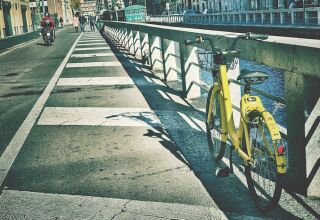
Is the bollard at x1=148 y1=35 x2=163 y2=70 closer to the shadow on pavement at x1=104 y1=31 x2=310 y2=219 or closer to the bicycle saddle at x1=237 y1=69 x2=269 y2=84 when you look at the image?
the shadow on pavement at x1=104 y1=31 x2=310 y2=219

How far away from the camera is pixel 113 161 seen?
→ 16.2 ft

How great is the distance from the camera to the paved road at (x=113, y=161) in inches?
145

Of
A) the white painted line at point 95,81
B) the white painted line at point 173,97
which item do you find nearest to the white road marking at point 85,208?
the white painted line at point 173,97

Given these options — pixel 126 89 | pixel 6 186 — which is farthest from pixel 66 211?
pixel 126 89

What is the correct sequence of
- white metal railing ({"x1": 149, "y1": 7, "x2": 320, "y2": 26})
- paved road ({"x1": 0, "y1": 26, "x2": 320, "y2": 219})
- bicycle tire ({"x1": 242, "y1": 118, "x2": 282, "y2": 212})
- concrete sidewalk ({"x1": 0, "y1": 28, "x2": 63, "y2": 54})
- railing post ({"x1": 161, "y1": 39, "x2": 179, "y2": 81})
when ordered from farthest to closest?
white metal railing ({"x1": 149, "y1": 7, "x2": 320, "y2": 26}) < concrete sidewalk ({"x1": 0, "y1": 28, "x2": 63, "y2": 54}) < railing post ({"x1": 161, "y1": 39, "x2": 179, "y2": 81}) < paved road ({"x1": 0, "y1": 26, "x2": 320, "y2": 219}) < bicycle tire ({"x1": 242, "y1": 118, "x2": 282, "y2": 212})

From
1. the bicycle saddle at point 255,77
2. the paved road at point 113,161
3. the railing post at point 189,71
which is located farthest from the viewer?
the railing post at point 189,71

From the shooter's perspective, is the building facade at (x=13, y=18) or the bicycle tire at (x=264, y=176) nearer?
the bicycle tire at (x=264, y=176)

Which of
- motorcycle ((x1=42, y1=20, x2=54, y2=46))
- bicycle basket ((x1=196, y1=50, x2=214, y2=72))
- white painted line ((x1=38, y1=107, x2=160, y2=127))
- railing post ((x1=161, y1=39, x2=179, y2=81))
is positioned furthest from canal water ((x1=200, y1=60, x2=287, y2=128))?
motorcycle ((x1=42, y1=20, x2=54, y2=46))

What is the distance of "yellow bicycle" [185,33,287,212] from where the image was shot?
3.08 metres

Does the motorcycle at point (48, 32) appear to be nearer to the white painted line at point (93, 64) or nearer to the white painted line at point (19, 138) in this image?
the white painted line at point (93, 64)

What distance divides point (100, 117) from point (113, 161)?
223 cm

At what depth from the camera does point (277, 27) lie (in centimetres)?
3042

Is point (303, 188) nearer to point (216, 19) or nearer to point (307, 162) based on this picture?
point (307, 162)

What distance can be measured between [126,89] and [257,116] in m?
6.37
